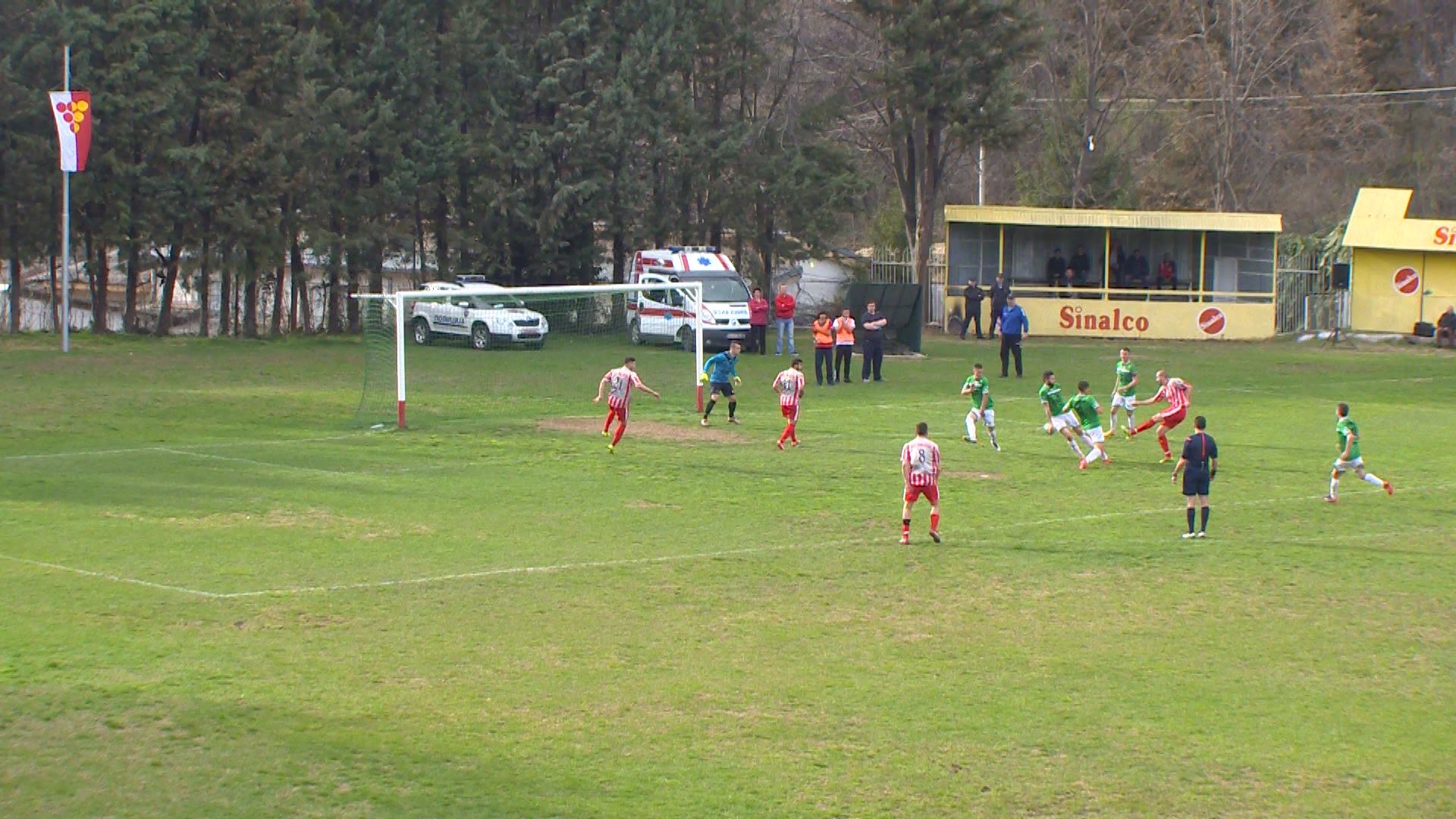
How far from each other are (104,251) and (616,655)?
39.3 metres

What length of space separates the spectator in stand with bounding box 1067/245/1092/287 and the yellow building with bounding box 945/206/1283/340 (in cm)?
5

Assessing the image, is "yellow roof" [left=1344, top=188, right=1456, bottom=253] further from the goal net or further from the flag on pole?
the flag on pole

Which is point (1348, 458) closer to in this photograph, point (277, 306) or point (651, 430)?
point (651, 430)

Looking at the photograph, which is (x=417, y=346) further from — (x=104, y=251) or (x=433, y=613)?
(x=433, y=613)

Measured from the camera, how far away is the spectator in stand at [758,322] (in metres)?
41.0

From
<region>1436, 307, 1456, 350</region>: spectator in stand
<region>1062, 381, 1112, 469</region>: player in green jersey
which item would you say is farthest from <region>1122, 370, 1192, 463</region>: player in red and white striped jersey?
<region>1436, 307, 1456, 350</region>: spectator in stand

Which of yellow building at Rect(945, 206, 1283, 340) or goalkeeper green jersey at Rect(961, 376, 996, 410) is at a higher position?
yellow building at Rect(945, 206, 1283, 340)

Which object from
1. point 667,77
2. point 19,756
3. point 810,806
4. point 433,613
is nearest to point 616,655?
point 433,613

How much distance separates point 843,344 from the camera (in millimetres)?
35188

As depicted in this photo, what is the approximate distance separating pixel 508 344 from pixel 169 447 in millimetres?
12783

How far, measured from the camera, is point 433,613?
1449cm

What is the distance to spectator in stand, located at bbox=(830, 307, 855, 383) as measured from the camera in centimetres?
3500

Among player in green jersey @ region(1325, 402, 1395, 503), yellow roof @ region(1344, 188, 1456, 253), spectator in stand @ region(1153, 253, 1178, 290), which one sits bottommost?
player in green jersey @ region(1325, 402, 1395, 503)

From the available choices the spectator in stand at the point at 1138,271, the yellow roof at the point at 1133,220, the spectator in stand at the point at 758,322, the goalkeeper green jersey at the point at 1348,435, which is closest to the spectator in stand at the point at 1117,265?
the spectator in stand at the point at 1138,271
